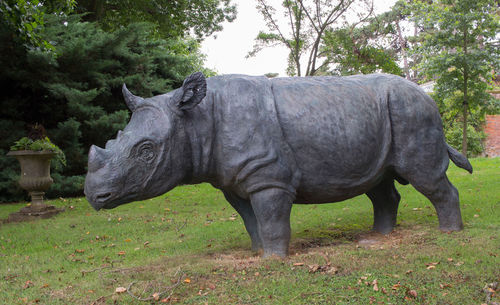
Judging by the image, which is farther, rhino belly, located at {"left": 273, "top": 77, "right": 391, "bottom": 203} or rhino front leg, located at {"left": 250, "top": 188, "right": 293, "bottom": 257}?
rhino belly, located at {"left": 273, "top": 77, "right": 391, "bottom": 203}

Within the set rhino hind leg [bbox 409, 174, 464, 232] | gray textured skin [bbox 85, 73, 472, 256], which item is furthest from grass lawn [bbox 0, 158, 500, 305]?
gray textured skin [bbox 85, 73, 472, 256]

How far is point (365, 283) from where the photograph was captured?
12.6 ft

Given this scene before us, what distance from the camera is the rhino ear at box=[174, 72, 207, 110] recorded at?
4.41 m

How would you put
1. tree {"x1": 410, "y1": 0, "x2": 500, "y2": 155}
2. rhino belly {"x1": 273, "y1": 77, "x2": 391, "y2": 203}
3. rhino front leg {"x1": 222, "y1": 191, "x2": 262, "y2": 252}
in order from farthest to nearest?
1. tree {"x1": 410, "y1": 0, "x2": 500, "y2": 155}
2. rhino front leg {"x1": 222, "y1": 191, "x2": 262, "y2": 252}
3. rhino belly {"x1": 273, "y1": 77, "x2": 391, "y2": 203}

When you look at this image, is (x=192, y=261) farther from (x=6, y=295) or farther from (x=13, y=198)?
(x=13, y=198)

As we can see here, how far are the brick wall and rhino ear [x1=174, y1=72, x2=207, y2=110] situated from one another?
22.1 m

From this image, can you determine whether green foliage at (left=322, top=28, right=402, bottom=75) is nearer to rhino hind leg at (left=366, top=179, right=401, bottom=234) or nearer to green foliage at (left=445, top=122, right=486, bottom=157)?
green foliage at (left=445, top=122, right=486, bottom=157)

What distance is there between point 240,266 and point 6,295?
231cm

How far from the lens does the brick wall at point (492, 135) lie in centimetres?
2271

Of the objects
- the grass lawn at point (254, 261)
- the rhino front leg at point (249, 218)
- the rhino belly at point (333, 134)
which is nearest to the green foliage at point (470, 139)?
the grass lawn at point (254, 261)

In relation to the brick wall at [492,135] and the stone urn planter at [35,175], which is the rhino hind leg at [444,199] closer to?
the stone urn planter at [35,175]

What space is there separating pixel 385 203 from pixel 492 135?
66.9 ft

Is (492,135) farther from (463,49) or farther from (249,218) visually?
(249,218)

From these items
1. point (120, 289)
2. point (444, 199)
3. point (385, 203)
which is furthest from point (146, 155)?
point (444, 199)
